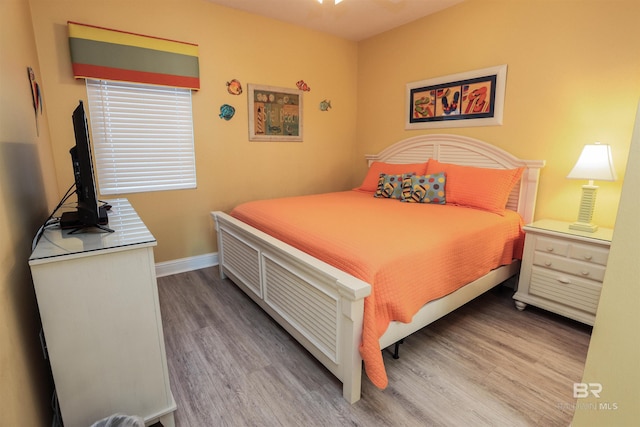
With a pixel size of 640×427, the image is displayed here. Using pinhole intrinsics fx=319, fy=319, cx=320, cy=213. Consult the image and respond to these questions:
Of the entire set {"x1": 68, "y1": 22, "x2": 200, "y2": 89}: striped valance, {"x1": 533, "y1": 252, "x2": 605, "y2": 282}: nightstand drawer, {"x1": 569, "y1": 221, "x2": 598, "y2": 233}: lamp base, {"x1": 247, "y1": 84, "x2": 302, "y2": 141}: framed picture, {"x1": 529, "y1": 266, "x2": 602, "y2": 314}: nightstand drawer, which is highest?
{"x1": 68, "y1": 22, "x2": 200, "y2": 89}: striped valance

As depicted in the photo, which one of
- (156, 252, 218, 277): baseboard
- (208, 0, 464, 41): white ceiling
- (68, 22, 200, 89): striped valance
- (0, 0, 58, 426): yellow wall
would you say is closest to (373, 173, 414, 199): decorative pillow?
(208, 0, 464, 41): white ceiling

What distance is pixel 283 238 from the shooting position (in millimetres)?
2141

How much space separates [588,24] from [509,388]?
8.41ft

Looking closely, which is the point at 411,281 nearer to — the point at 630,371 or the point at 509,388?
the point at 509,388

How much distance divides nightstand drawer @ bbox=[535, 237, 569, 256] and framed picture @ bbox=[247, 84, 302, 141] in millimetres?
2603

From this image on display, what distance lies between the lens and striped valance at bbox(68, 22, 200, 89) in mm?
2463

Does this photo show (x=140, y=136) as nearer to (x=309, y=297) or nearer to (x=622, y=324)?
(x=309, y=297)

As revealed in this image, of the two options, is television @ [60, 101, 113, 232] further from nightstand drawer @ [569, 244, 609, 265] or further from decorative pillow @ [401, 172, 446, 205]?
nightstand drawer @ [569, 244, 609, 265]

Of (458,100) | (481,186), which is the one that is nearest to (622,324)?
(481,186)

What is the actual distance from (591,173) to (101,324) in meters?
2.88

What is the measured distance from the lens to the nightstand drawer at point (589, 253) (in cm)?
204

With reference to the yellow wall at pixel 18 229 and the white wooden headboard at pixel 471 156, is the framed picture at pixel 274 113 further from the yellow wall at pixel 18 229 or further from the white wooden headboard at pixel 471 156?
the yellow wall at pixel 18 229

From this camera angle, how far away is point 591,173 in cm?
212

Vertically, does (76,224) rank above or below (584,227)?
above
